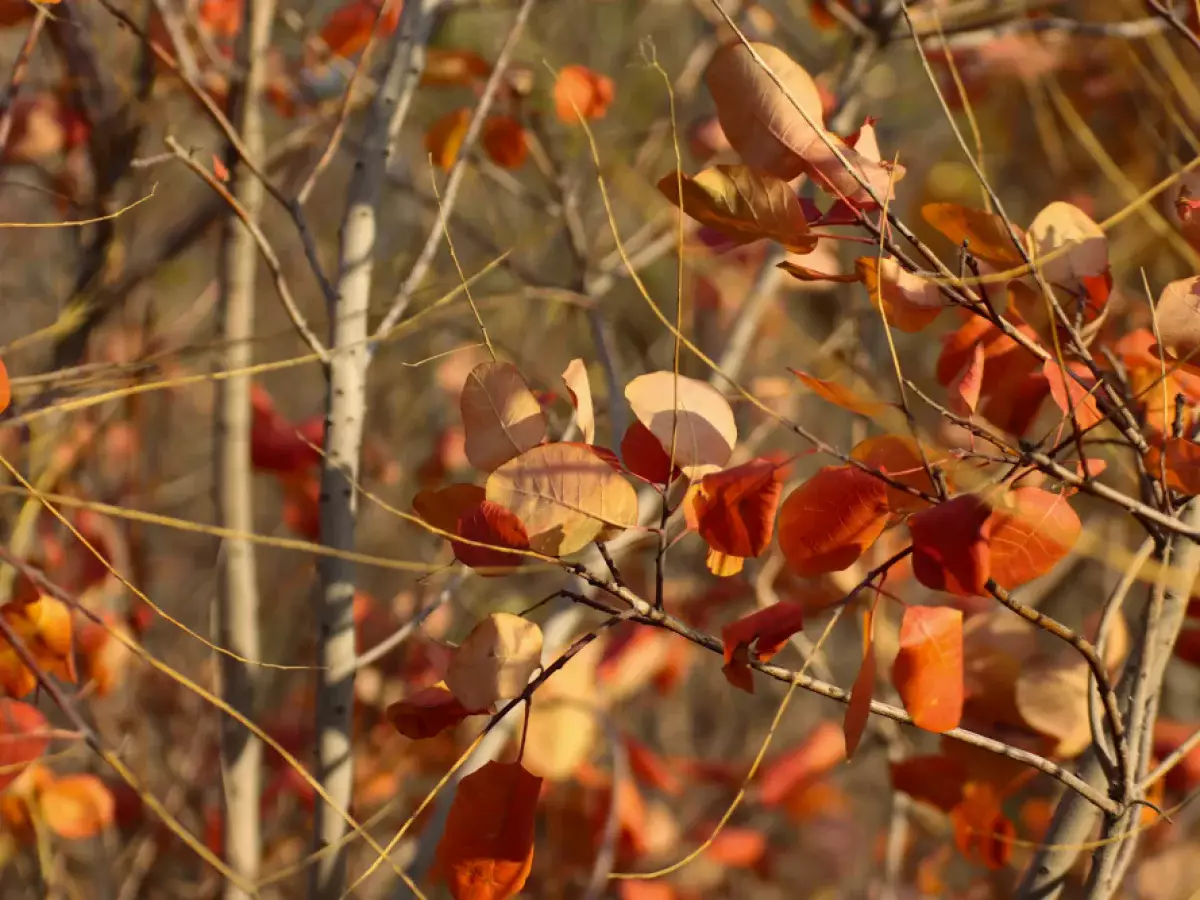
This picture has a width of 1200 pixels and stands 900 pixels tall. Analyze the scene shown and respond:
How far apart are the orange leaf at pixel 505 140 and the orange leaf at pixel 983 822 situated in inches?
28.8

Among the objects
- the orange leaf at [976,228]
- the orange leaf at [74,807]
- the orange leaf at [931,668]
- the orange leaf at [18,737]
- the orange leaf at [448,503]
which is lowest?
the orange leaf at [74,807]

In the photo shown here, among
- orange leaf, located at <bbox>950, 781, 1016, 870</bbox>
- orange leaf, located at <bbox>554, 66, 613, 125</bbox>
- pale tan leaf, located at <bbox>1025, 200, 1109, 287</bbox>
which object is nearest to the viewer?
pale tan leaf, located at <bbox>1025, 200, 1109, 287</bbox>

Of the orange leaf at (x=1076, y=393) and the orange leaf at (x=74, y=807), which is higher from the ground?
the orange leaf at (x=1076, y=393)

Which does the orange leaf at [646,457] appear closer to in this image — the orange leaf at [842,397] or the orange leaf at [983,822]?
the orange leaf at [842,397]

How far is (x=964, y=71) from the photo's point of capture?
1.51 m

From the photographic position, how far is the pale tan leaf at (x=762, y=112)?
47cm

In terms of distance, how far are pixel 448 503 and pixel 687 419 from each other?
12cm

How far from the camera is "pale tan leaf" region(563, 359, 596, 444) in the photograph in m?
0.49

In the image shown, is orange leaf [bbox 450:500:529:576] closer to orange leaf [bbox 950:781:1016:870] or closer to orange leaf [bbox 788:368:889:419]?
orange leaf [bbox 788:368:889:419]

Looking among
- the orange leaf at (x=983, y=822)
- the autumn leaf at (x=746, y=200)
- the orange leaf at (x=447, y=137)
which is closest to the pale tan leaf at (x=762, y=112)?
the autumn leaf at (x=746, y=200)

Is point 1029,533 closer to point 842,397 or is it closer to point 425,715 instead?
point 842,397

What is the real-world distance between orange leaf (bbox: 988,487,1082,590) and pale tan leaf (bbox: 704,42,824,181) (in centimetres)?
18

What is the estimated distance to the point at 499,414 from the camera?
19.3 inches

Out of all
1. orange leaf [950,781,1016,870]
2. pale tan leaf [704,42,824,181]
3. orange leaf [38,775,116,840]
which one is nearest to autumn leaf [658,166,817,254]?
pale tan leaf [704,42,824,181]
